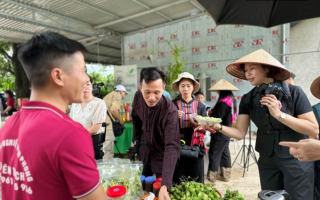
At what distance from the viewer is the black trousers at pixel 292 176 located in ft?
4.72

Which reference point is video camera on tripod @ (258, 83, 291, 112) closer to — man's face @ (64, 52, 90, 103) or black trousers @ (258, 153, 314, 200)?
black trousers @ (258, 153, 314, 200)

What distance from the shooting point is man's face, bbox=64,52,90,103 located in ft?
2.52

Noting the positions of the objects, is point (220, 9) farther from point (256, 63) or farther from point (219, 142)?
point (219, 142)

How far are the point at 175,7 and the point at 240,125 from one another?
5.75m

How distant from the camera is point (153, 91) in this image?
167 centimetres

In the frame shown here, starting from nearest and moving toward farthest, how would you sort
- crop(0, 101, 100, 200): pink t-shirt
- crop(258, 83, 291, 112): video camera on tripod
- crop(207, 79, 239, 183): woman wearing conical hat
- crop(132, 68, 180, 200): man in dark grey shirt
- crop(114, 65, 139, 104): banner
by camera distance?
crop(0, 101, 100, 200): pink t-shirt, crop(258, 83, 291, 112): video camera on tripod, crop(132, 68, 180, 200): man in dark grey shirt, crop(207, 79, 239, 183): woman wearing conical hat, crop(114, 65, 139, 104): banner

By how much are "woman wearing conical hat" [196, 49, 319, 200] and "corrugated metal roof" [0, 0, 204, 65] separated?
5.11m

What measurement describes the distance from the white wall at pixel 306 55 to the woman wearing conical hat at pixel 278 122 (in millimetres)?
5031

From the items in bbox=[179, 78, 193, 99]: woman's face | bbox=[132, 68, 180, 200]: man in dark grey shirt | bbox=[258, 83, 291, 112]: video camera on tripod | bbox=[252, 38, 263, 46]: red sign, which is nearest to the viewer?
bbox=[258, 83, 291, 112]: video camera on tripod

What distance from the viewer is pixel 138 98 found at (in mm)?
2008

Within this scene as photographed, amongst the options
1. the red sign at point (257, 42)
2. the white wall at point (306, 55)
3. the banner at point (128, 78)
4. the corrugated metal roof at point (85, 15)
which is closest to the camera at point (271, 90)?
the white wall at point (306, 55)

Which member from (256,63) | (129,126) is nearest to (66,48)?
(256,63)

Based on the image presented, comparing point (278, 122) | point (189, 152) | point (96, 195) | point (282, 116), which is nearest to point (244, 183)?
point (189, 152)

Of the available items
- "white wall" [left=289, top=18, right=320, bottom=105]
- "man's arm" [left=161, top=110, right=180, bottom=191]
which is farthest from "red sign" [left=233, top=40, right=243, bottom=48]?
"man's arm" [left=161, top=110, right=180, bottom=191]
